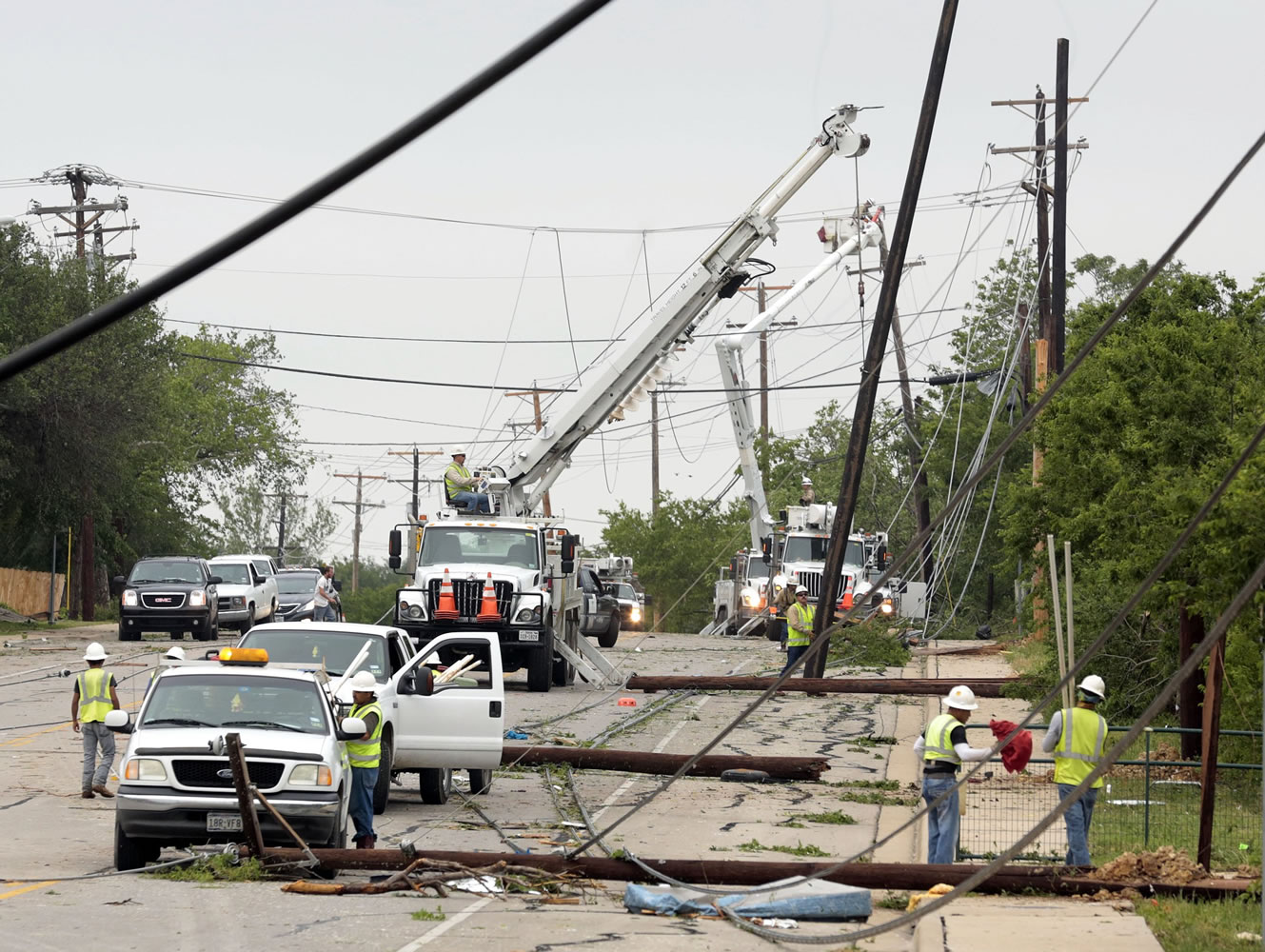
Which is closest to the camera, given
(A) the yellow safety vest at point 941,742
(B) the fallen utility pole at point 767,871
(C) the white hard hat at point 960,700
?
(B) the fallen utility pole at point 767,871

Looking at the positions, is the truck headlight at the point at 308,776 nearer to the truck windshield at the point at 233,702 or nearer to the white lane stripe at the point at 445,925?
the truck windshield at the point at 233,702

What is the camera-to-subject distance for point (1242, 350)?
21375 mm

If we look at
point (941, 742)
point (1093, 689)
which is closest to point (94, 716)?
point (941, 742)

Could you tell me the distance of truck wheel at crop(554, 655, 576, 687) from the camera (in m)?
30.6

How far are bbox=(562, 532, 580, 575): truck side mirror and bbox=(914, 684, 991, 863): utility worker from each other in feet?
52.2

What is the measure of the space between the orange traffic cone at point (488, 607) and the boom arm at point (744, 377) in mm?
14221

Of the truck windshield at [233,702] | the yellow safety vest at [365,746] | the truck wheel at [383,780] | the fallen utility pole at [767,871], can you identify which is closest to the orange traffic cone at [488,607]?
the truck wheel at [383,780]

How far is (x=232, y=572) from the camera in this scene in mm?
40562

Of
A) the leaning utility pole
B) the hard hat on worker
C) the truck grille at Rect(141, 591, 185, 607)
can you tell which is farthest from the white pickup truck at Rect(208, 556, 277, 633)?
the hard hat on worker

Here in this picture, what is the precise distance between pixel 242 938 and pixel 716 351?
3416 cm

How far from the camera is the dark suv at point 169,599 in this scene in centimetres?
3638

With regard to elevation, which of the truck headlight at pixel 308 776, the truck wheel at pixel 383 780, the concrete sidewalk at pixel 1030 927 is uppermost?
the truck headlight at pixel 308 776

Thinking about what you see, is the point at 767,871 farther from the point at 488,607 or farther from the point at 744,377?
the point at 744,377

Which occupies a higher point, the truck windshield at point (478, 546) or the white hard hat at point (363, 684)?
the truck windshield at point (478, 546)
